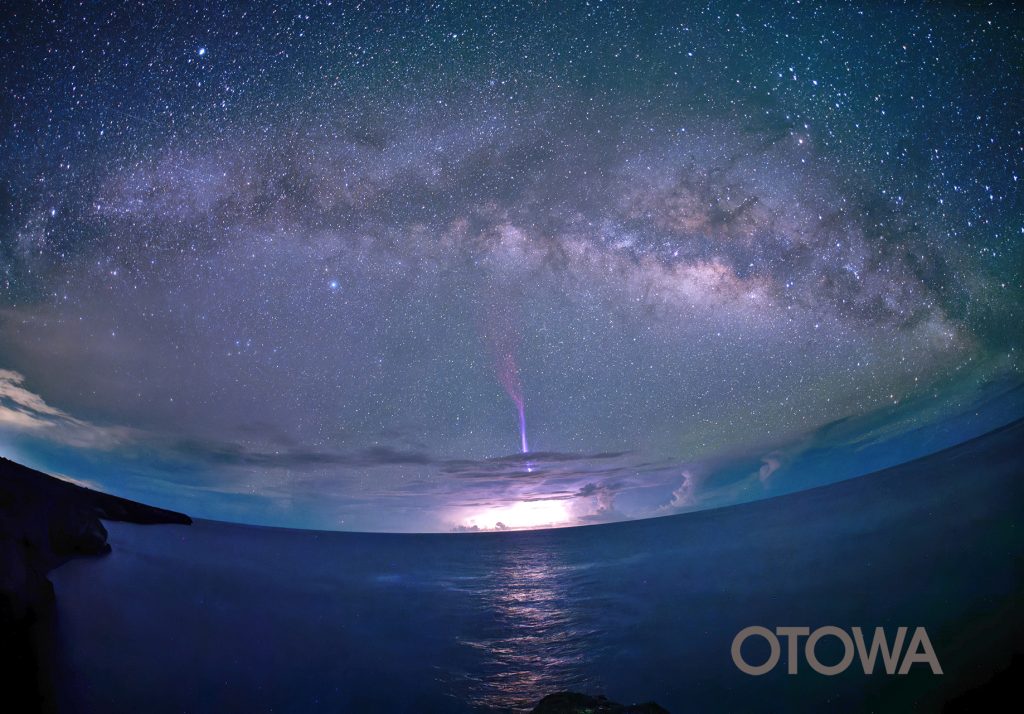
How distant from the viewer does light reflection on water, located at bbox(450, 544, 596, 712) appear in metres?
10.3

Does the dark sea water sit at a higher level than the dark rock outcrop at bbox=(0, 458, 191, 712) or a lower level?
lower

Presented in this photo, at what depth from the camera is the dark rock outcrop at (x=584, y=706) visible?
693 cm

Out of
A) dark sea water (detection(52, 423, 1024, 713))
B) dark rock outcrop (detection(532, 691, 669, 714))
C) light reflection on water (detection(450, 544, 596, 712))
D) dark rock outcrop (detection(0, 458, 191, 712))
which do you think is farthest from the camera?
light reflection on water (detection(450, 544, 596, 712))

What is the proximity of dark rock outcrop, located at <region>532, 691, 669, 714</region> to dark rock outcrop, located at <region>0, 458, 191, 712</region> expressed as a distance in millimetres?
10917

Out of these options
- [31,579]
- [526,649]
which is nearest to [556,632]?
[526,649]

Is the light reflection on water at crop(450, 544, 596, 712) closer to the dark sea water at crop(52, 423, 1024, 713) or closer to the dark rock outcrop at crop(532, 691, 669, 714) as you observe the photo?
the dark sea water at crop(52, 423, 1024, 713)

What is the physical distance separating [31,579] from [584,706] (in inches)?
735

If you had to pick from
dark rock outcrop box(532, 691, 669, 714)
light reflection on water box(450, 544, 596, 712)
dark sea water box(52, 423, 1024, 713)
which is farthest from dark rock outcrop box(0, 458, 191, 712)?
dark rock outcrop box(532, 691, 669, 714)

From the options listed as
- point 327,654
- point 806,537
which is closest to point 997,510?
point 806,537

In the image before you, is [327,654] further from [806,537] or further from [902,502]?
[902,502]

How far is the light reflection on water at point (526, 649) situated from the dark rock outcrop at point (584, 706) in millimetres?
2380

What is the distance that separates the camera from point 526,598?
2338 cm

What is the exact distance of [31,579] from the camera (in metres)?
12.9

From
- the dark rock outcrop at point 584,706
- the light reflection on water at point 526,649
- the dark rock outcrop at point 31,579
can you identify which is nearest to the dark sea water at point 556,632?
the light reflection on water at point 526,649
